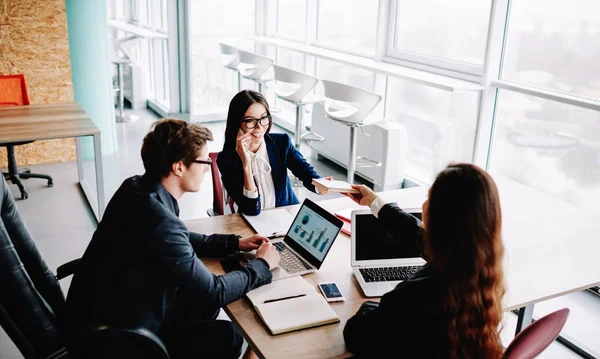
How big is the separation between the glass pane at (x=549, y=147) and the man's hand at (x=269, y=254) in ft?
8.34

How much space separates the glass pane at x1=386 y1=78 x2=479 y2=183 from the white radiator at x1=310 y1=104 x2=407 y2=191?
0.30 meters

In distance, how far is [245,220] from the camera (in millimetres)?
2594

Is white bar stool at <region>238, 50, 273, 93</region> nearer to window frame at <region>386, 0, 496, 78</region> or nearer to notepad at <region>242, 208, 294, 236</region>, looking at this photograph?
window frame at <region>386, 0, 496, 78</region>

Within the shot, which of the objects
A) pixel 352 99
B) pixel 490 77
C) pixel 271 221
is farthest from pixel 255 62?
pixel 271 221

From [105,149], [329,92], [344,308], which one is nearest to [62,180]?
[105,149]

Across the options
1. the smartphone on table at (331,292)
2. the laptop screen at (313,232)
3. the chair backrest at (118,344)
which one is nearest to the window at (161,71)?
the laptop screen at (313,232)

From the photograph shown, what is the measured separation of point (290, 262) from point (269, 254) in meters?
0.12

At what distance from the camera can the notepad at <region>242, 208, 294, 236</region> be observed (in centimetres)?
246

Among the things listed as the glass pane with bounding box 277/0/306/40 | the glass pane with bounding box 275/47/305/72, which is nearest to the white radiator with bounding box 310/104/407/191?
the glass pane with bounding box 275/47/305/72

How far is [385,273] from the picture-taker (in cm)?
212

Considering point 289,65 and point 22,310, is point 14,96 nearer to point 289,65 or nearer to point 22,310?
point 289,65

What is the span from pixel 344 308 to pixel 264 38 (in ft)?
19.6

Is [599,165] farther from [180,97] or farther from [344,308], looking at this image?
[180,97]

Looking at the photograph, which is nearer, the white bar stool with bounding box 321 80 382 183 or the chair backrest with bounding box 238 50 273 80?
the white bar stool with bounding box 321 80 382 183
